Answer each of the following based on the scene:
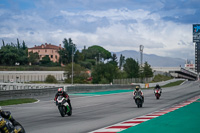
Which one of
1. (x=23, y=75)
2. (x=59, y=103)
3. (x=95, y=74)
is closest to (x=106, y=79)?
(x=95, y=74)

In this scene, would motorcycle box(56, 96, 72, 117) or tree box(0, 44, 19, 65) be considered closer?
motorcycle box(56, 96, 72, 117)

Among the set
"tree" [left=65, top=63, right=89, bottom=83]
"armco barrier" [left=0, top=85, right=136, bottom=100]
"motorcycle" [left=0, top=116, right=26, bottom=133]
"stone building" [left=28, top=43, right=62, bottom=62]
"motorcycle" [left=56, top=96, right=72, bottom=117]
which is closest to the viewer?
"motorcycle" [left=0, top=116, right=26, bottom=133]

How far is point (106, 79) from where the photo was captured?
9788cm

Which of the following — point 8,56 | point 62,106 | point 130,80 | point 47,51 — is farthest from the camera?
point 47,51

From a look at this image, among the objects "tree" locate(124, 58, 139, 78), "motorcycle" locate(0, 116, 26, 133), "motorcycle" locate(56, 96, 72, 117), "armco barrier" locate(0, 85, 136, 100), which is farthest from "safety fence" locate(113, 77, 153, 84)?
"motorcycle" locate(0, 116, 26, 133)

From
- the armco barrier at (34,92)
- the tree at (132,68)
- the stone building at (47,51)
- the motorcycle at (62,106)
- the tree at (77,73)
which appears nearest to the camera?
the motorcycle at (62,106)

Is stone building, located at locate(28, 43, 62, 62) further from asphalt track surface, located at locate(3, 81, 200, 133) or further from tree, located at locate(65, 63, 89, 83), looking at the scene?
asphalt track surface, located at locate(3, 81, 200, 133)

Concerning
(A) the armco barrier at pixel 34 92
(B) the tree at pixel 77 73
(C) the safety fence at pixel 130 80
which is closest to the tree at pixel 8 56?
(B) the tree at pixel 77 73

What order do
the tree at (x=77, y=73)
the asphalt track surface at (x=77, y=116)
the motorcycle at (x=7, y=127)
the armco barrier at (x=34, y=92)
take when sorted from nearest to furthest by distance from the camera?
the motorcycle at (x=7, y=127) → the asphalt track surface at (x=77, y=116) → the armco barrier at (x=34, y=92) → the tree at (x=77, y=73)

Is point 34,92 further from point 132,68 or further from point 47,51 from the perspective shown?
point 47,51

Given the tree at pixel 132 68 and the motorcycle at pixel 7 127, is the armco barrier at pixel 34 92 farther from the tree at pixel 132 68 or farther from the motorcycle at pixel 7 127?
the tree at pixel 132 68

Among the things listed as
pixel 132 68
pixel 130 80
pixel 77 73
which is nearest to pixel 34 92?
pixel 130 80

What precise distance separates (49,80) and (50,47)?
82127 millimetres

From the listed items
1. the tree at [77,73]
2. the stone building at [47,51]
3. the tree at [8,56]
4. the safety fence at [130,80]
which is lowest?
the safety fence at [130,80]
